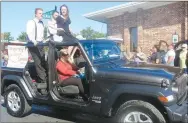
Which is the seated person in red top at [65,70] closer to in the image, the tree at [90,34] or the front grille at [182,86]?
the tree at [90,34]

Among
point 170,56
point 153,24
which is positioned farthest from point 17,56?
point 170,56

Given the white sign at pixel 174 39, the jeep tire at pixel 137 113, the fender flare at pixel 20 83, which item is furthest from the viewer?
the fender flare at pixel 20 83

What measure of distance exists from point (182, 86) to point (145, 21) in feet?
4.41

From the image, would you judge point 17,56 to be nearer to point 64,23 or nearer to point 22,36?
point 22,36

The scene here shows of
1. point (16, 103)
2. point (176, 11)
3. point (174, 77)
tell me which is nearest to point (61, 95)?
point (16, 103)

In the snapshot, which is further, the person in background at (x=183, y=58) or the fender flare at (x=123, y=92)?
the person in background at (x=183, y=58)

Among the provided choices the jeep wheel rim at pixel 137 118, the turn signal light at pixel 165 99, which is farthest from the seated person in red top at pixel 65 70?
the turn signal light at pixel 165 99

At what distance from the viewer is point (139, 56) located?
5.12m

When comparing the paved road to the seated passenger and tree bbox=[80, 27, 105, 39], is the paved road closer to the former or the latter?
the seated passenger

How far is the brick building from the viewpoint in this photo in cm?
492

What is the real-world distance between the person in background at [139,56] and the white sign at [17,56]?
2.52 m

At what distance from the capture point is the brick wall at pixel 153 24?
4.91 m

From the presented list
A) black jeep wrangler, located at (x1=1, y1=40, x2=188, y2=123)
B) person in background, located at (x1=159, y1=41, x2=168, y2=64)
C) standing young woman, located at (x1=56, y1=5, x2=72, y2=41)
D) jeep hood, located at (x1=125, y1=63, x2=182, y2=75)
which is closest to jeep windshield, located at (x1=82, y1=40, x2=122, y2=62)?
black jeep wrangler, located at (x1=1, y1=40, x2=188, y2=123)

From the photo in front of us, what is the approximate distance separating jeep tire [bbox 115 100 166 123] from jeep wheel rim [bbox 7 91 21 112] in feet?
8.34
